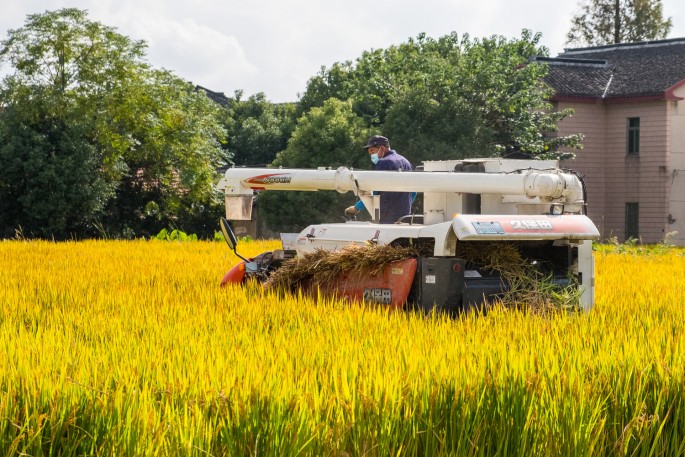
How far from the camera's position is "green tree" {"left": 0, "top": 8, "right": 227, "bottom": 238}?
1769 inches

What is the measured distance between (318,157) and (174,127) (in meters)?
6.84

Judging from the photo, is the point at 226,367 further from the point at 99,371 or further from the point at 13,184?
the point at 13,184

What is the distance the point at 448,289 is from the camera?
9781mm

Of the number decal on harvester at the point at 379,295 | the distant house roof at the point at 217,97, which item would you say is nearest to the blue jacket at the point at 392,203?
the number decal on harvester at the point at 379,295

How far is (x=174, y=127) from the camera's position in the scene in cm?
5028

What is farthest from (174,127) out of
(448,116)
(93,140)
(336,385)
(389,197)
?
(336,385)

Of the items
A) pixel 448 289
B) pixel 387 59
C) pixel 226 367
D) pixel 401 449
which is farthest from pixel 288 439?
pixel 387 59

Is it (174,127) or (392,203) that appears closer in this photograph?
(392,203)

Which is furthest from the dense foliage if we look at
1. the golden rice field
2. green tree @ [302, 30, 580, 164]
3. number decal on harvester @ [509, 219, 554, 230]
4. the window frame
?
the golden rice field

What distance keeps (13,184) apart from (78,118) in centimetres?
397

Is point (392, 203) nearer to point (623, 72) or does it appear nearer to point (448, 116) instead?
point (448, 116)

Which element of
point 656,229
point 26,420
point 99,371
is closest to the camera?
point 26,420

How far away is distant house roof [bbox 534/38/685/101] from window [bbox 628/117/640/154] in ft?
4.03

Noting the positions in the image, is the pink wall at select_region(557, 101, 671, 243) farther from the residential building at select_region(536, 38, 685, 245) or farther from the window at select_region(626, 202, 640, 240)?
the window at select_region(626, 202, 640, 240)
